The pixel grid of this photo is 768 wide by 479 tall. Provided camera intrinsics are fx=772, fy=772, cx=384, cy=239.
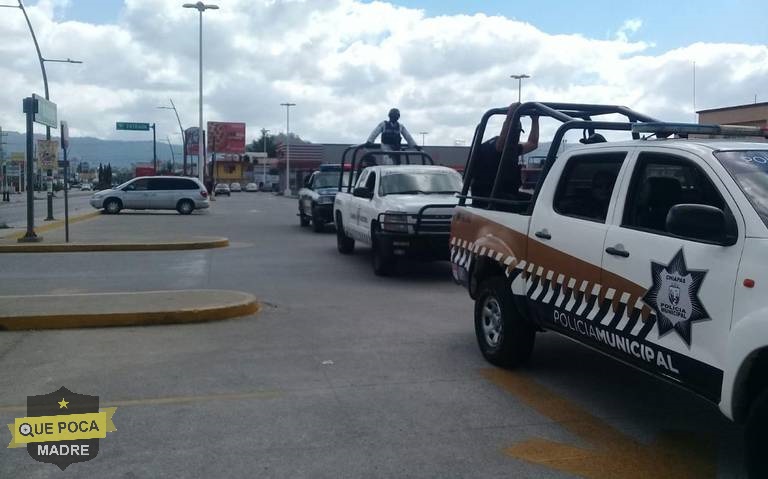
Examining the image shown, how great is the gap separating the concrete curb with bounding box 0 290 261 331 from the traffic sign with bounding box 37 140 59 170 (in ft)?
32.0

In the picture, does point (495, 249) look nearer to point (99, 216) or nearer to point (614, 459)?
point (614, 459)

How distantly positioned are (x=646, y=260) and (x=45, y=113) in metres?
15.9

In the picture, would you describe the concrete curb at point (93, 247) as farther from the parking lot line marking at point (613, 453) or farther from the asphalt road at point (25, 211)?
the parking lot line marking at point (613, 453)

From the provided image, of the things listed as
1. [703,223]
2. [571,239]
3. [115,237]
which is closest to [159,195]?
[115,237]

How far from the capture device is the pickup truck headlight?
1238 centimetres

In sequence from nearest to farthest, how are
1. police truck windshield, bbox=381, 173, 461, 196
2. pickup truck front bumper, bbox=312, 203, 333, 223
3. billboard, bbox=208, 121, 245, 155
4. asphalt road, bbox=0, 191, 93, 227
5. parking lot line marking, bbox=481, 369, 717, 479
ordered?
parking lot line marking, bbox=481, 369, 717, 479, police truck windshield, bbox=381, 173, 461, 196, pickup truck front bumper, bbox=312, 203, 333, 223, asphalt road, bbox=0, 191, 93, 227, billboard, bbox=208, 121, 245, 155

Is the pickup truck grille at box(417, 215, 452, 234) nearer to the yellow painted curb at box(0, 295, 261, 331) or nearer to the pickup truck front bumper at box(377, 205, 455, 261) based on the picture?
the pickup truck front bumper at box(377, 205, 455, 261)

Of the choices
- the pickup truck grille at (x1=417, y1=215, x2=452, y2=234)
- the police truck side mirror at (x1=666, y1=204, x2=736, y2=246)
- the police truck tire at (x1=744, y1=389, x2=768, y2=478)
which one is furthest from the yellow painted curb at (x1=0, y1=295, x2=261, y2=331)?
the police truck tire at (x1=744, y1=389, x2=768, y2=478)

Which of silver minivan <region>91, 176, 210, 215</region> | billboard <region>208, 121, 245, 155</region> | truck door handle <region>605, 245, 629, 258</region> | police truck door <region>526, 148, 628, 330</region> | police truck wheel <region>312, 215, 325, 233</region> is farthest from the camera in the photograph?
billboard <region>208, 121, 245, 155</region>

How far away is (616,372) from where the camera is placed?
6906 millimetres

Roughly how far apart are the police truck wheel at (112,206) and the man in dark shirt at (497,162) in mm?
28203

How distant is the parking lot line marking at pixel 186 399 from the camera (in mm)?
5891

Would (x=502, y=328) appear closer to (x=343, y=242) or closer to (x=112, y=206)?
(x=343, y=242)

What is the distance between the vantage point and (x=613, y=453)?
4.99m
